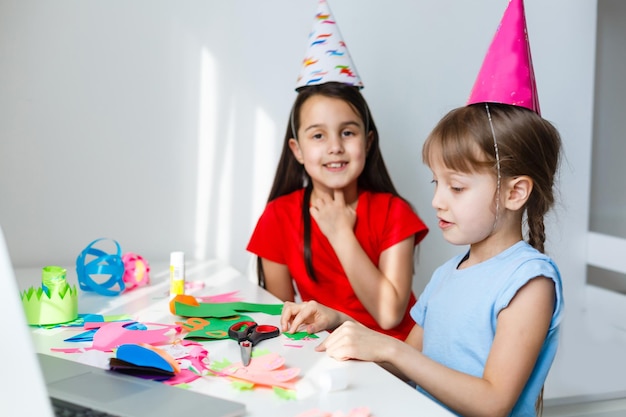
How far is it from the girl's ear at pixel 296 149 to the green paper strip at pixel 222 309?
500 mm

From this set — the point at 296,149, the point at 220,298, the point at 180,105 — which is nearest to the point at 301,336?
the point at 220,298

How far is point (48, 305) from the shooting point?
1.02 meters

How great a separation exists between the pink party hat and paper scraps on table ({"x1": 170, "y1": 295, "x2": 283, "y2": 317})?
0.47m

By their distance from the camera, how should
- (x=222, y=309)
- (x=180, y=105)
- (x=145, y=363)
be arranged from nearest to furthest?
(x=145, y=363) < (x=222, y=309) < (x=180, y=105)

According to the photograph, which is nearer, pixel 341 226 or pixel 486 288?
pixel 486 288

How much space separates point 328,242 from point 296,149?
24 cm

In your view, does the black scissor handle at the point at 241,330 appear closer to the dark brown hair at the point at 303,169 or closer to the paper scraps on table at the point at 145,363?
the paper scraps on table at the point at 145,363

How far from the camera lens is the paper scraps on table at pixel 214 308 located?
1082 mm

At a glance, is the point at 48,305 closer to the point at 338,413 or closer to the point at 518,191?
the point at 338,413

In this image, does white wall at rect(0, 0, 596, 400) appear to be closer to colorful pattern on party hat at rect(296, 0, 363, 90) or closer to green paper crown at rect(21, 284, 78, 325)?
colorful pattern on party hat at rect(296, 0, 363, 90)

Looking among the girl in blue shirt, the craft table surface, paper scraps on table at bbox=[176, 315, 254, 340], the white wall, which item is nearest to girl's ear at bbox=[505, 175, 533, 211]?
the girl in blue shirt

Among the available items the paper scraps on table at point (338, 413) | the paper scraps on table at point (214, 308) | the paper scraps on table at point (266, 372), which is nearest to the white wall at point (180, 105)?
the paper scraps on table at point (214, 308)

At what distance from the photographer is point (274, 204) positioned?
5.14 feet

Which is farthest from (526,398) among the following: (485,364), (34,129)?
(34,129)
